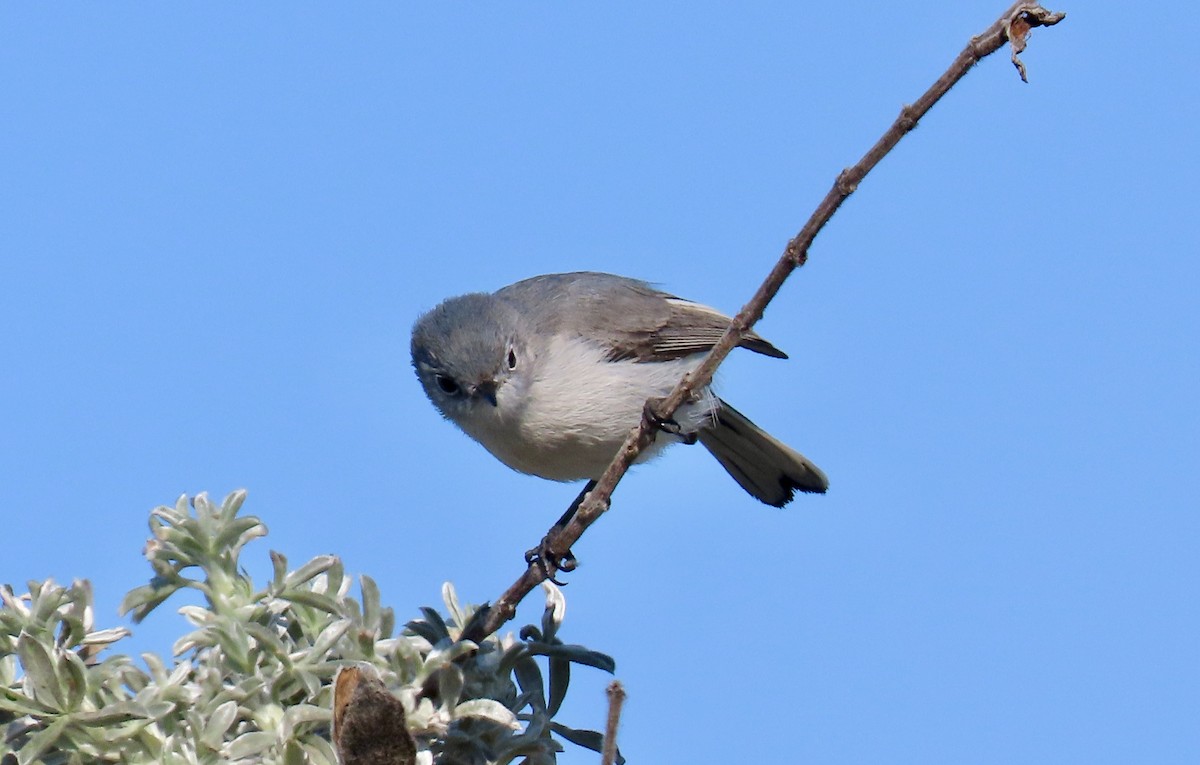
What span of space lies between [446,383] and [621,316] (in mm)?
742

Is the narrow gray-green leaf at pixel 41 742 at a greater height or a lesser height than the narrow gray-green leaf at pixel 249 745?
lesser

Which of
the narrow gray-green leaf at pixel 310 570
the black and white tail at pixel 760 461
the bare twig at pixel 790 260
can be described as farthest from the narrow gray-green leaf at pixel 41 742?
the black and white tail at pixel 760 461

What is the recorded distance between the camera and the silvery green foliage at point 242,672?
2.31 m

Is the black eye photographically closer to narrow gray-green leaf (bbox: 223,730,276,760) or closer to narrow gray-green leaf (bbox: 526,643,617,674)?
narrow gray-green leaf (bbox: 526,643,617,674)

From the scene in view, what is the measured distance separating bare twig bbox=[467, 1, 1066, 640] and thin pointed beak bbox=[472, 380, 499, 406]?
124 cm

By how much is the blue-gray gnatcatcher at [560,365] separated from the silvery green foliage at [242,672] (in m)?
1.36

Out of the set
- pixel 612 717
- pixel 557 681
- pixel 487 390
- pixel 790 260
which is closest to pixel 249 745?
pixel 557 681

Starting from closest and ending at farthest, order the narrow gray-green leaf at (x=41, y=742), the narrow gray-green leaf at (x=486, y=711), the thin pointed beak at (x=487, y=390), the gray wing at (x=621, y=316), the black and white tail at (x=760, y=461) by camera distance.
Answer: the narrow gray-green leaf at (x=41, y=742) < the narrow gray-green leaf at (x=486, y=711) < the thin pointed beak at (x=487, y=390) < the gray wing at (x=621, y=316) < the black and white tail at (x=760, y=461)

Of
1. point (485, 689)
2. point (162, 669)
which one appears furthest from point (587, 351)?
point (162, 669)

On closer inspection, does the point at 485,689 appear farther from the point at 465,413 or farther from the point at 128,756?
the point at 465,413

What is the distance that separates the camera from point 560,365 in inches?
166

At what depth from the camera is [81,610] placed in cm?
247

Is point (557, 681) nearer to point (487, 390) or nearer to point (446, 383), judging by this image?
point (487, 390)

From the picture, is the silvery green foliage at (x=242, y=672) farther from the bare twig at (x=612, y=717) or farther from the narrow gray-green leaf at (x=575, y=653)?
the bare twig at (x=612, y=717)
